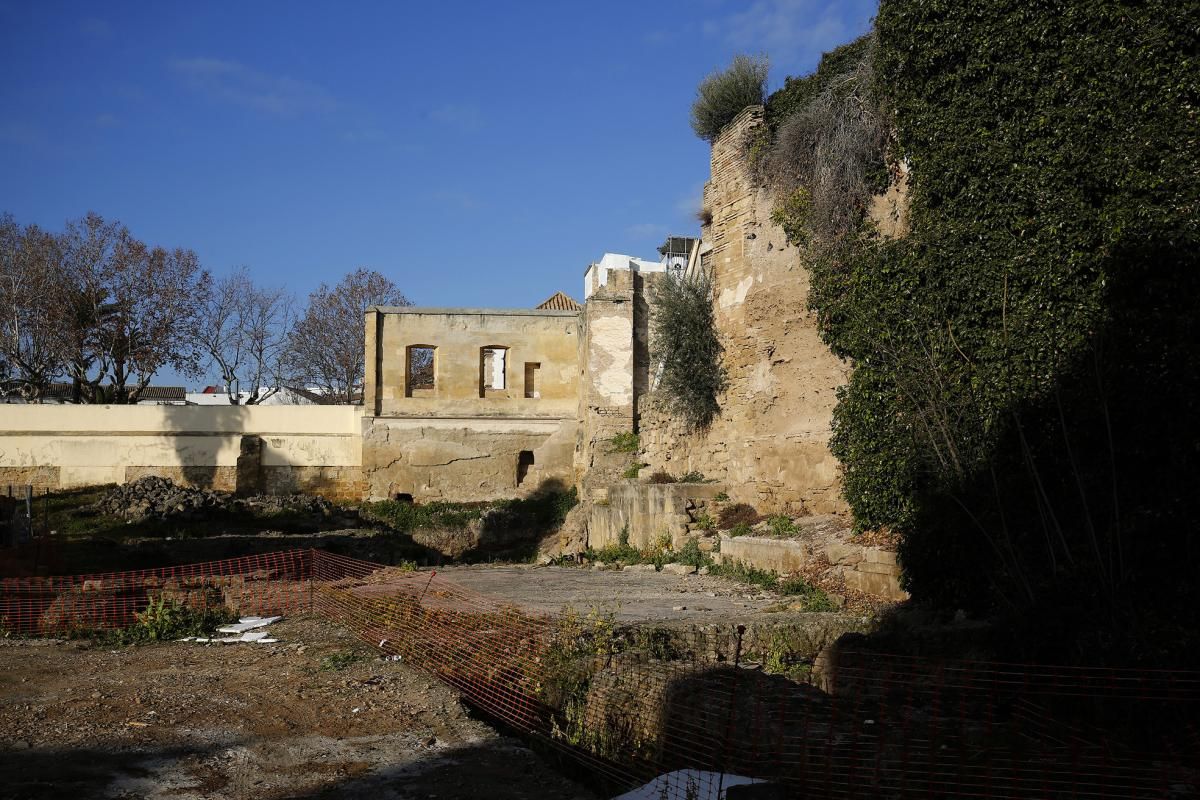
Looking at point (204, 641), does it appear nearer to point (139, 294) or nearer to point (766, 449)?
point (766, 449)

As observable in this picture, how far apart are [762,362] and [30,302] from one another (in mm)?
27784

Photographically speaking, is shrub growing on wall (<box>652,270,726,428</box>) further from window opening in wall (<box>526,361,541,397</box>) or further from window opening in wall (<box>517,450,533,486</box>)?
window opening in wall (<box>526,361,541,397</box>)


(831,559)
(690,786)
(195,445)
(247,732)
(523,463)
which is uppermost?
(195,445)

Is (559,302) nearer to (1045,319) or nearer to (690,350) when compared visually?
(690,350)

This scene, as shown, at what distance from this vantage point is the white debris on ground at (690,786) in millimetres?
4336

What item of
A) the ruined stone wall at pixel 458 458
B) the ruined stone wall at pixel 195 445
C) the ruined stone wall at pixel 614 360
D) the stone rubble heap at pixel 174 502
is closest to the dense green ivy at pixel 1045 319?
the ruined stone wall at pixel 614 360

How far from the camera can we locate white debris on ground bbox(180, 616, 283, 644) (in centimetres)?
959

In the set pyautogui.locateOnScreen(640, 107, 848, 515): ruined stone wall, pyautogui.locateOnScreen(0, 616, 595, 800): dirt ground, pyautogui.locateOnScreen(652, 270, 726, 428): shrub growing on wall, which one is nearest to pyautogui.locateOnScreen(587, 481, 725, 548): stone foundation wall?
pyautogui.locateOnScreen(640, 107, 848, 515): ruined stone wall

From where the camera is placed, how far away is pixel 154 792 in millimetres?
4871

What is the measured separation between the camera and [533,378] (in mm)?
30906

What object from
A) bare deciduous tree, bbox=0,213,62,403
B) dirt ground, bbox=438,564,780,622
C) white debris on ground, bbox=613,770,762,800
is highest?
bare deciduous tree, bbox=0,213,62,403

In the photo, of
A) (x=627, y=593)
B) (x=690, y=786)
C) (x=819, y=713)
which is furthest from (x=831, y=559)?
(x=690, y=786)

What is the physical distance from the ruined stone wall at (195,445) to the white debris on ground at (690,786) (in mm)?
25413

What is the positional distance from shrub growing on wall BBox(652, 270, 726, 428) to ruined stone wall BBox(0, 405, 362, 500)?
44.9ft
